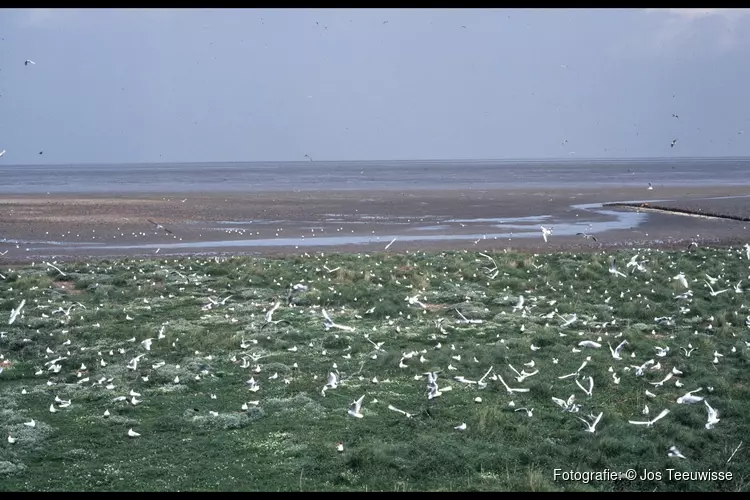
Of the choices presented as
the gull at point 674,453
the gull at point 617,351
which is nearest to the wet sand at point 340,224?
the gull at point 617,351

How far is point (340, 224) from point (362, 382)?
2910 cm

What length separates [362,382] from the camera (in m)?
13.6

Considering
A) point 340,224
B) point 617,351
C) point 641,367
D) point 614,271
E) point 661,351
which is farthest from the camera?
point 340,224

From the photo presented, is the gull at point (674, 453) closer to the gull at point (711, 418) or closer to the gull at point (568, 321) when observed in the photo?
the gull at point (711, 418)

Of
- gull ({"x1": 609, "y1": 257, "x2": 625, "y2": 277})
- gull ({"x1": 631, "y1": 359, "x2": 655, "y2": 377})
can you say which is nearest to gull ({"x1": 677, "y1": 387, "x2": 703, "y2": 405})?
gull ({"x1": 631, "y1": 359, "x2": 655, "y2": 377})

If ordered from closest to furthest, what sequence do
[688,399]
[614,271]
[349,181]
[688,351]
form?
[688,399] < [688,351] < [614,271] < [349,181]

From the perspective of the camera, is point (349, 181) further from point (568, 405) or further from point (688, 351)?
point (568, 405)

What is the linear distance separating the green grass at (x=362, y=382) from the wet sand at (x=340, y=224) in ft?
32.4

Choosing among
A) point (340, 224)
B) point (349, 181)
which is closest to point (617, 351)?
point (340, 224)

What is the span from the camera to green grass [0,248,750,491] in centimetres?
1023

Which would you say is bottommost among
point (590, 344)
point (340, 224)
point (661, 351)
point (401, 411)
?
point (401, 411)

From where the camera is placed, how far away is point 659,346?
608 inches
